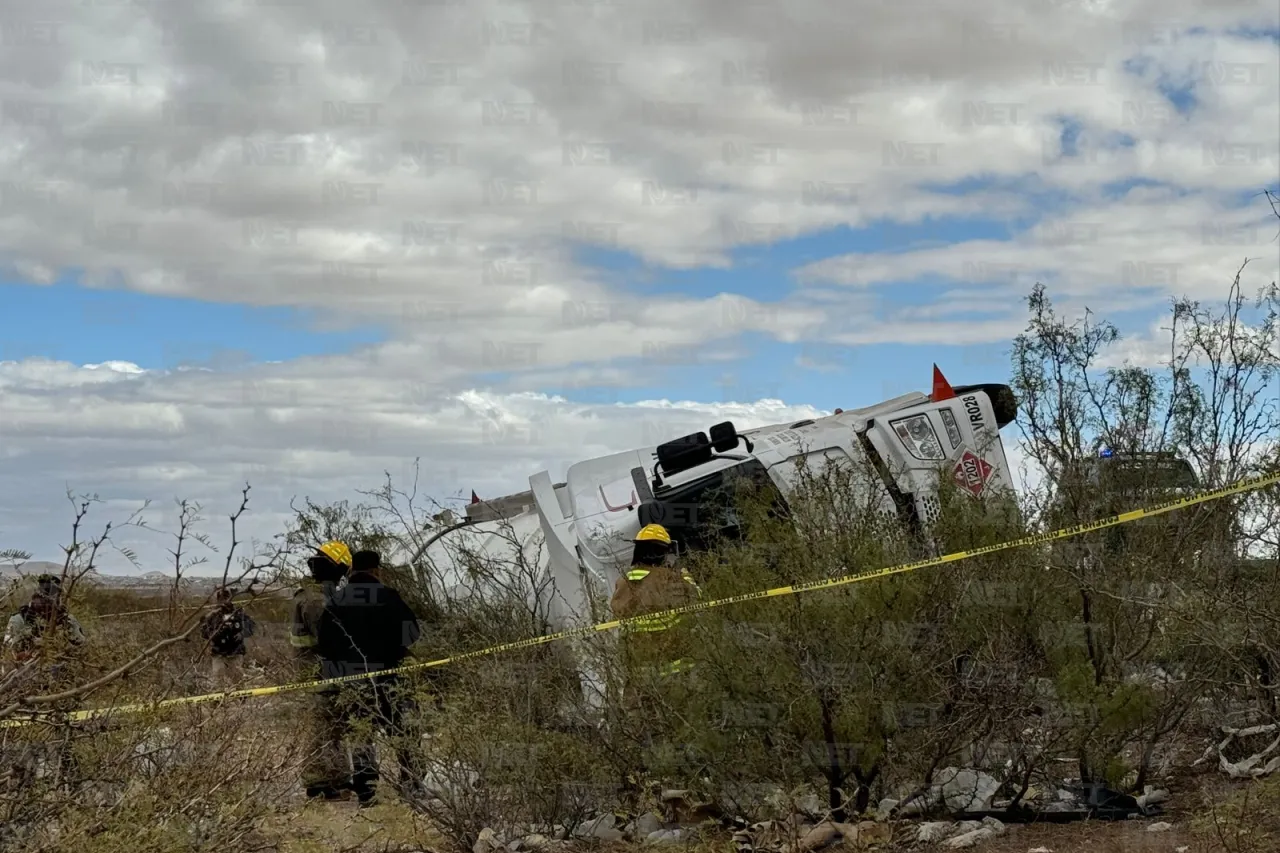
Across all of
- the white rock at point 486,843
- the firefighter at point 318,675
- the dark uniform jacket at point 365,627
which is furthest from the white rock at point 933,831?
the dark uniform jacket at point 365,627

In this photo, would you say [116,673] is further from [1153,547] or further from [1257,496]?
[1257,496]

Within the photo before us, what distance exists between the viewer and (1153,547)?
7406 mm

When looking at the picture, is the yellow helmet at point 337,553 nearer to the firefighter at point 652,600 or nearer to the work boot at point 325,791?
the work boot at point 325,791

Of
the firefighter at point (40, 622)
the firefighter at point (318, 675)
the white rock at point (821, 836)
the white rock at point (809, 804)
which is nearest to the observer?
the firefighter at point (40, 622)

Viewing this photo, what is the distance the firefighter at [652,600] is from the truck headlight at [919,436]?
100.0 inches

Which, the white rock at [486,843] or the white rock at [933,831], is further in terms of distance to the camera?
the white rock at [486,843]

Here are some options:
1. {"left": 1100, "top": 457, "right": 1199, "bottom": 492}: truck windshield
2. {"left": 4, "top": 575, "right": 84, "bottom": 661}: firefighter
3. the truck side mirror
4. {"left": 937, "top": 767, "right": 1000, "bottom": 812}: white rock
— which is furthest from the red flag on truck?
{"left": 4, "top": 575, "right": 84, "bottom": 661}: firefighter

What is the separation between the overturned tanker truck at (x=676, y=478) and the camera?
31.2ft

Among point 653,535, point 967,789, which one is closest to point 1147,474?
point 967,789

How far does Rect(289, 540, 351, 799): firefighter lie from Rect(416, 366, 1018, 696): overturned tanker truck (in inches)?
36.9

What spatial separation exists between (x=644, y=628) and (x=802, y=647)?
87 centimetres

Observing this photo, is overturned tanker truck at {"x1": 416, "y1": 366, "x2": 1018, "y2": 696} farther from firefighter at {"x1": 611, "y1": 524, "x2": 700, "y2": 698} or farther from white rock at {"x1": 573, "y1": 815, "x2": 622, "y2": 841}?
white rock at {"x1": 573, "y1": 815, "x2": 622, "y2": 841}

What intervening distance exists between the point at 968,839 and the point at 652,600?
209 cm

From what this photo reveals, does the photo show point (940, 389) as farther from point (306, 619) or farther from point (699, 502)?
point (306, 619)
